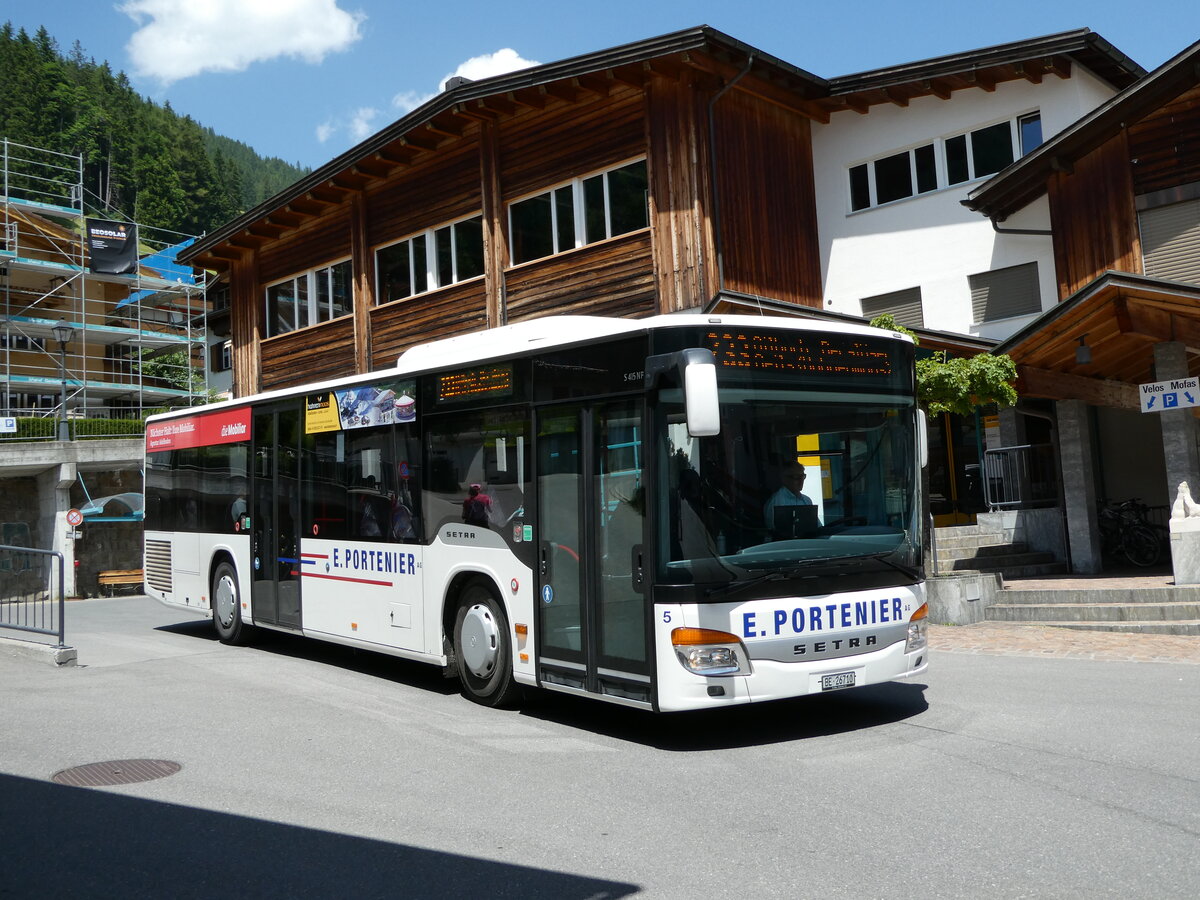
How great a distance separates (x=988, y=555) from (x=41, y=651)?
13.7m

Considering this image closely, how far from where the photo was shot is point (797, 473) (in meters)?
7.39

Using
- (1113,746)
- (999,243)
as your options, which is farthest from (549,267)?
(1113,746)

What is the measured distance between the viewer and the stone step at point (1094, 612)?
12.5 m

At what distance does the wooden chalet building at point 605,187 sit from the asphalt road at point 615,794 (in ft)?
30.7

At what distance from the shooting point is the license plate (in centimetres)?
737

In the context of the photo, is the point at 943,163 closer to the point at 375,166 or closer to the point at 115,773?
the point at 375,166

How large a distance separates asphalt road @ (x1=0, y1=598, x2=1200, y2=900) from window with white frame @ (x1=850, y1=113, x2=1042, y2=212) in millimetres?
12477

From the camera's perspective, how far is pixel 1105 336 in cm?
1523

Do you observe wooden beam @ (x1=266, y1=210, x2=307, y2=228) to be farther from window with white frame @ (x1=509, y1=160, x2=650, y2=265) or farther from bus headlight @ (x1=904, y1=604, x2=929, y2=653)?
bus headlight @ (x1=904, y1=604, x2=929, y2=653)

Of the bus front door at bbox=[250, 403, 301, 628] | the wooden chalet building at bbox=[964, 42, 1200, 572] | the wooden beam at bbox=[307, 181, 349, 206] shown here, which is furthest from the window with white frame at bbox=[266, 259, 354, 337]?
the wooden chalet building at bbox=[964, 42, 1200, 572]

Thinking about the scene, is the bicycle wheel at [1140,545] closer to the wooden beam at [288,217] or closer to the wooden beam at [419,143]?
the wooden beam at [419,143]

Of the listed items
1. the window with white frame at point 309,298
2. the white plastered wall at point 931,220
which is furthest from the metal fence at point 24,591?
the white plastered wall at point 931,220

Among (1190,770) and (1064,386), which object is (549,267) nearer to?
(1064,386)

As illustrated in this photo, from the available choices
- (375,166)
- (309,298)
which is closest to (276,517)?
(375,166)
